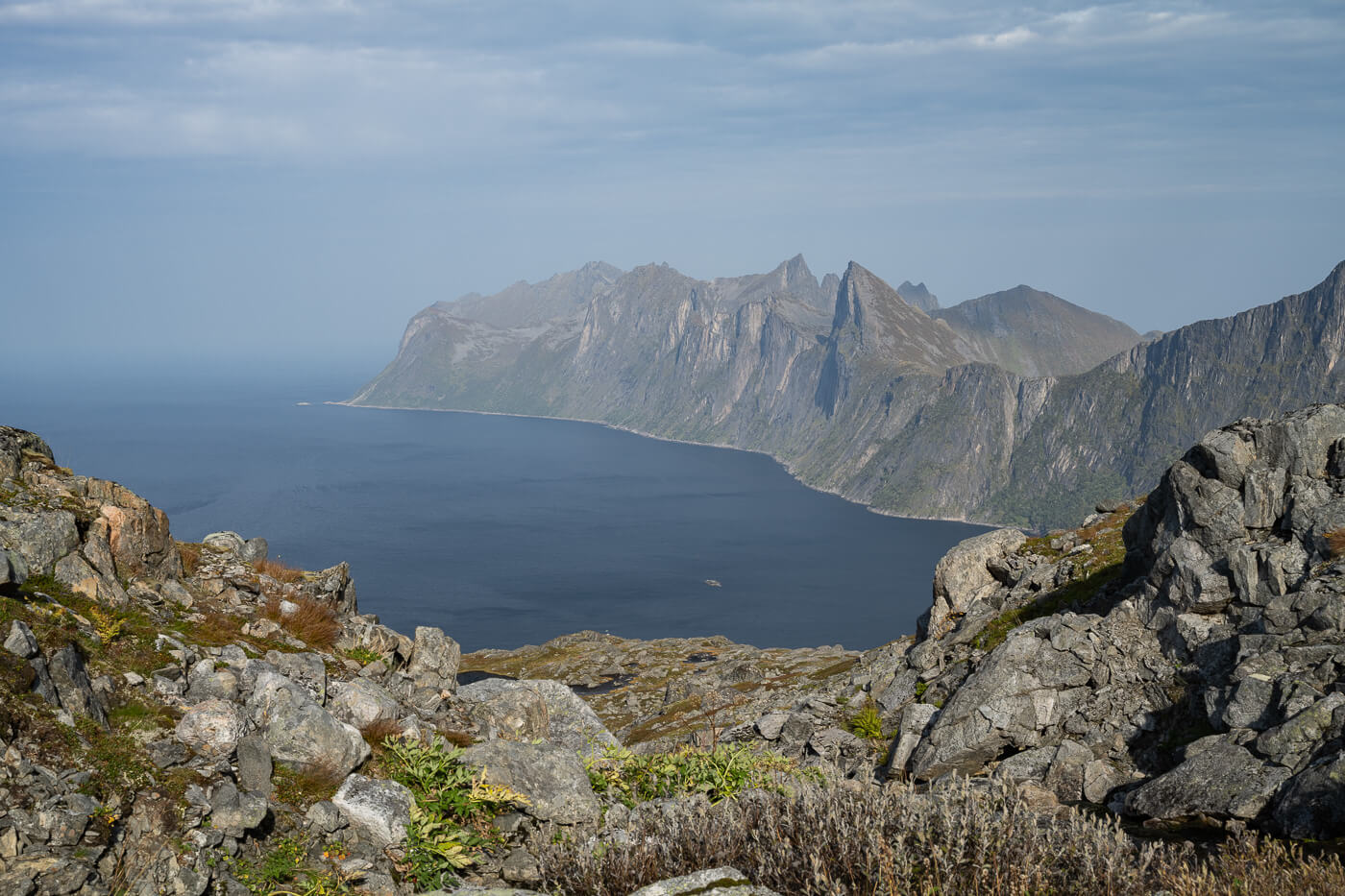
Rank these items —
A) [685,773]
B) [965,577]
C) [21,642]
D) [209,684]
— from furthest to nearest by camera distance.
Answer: [965,577], [209,684], [685,773], [21,642]

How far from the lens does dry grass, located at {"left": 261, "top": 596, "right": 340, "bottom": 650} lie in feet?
59.8

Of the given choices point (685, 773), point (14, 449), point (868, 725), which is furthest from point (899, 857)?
point (868, 725)

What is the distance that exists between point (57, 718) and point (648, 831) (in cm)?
817

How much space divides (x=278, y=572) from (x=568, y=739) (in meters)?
9.63

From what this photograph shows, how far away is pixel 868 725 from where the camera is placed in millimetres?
35594

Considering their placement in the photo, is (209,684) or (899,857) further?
(209,684)

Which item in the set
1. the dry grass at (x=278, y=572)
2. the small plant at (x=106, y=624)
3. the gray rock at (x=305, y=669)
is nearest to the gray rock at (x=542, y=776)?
the gray rock at (x=305, y=669)

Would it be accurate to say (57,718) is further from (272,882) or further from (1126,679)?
(1126,679)

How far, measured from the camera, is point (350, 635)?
760 inches

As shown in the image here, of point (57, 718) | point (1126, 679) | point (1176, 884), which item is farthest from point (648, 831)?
point (1126, 679)

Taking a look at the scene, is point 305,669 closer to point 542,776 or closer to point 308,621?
point 308,621

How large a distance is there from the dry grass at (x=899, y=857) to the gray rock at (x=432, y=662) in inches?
431

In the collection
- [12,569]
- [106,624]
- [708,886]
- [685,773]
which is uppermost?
[12,569]

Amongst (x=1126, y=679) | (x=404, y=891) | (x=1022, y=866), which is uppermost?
(x=1022, y=866)
